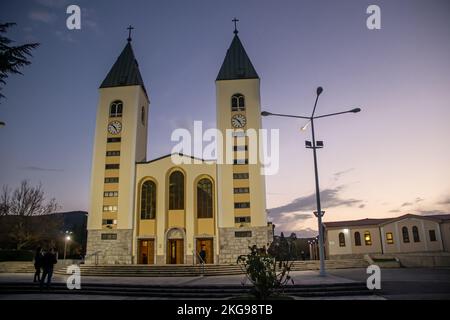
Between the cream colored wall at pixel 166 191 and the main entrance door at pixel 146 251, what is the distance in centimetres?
66

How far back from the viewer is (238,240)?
2980 centimetres

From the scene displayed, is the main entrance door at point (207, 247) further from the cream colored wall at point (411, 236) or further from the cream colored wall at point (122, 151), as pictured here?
the cream colored wall at point (411, 236)

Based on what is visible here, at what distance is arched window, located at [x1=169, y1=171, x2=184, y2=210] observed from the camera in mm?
32062

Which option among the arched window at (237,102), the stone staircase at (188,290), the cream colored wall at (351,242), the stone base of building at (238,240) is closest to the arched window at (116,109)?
the arched window at (237,102)

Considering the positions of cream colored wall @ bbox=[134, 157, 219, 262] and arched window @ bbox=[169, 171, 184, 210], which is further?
arched window @ bbox=[169, 171, 184, 210]

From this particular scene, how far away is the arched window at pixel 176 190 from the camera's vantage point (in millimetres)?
32062

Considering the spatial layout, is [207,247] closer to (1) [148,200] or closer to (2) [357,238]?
(1) [148,200]

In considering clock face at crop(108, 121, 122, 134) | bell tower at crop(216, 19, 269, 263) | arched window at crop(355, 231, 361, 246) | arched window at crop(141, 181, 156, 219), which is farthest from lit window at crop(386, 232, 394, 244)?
clock face at crop(108, 121, 122, 134)

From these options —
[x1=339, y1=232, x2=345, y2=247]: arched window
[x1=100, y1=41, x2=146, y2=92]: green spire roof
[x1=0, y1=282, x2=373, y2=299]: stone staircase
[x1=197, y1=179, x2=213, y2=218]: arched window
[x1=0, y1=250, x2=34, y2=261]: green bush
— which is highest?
[x1=100, y1=41, x2=146, y2=92]: green spire roof

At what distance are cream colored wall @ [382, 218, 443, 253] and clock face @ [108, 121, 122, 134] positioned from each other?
3184 cm

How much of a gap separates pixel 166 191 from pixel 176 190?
1013mm

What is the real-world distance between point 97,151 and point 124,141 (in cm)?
296

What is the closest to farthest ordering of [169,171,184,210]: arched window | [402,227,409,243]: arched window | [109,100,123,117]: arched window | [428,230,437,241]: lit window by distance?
[169,171,184,210]: arched window → [109,100,123,117]: arched window → [428,230,437,241]: lit window → [402,227,409,243]: arched window

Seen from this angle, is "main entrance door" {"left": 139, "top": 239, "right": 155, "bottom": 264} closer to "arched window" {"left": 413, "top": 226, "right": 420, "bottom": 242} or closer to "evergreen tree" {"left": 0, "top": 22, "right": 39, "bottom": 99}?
"evergreen tree" {"left": 0, "top": 22, "right": 39, "bottom": 99}
